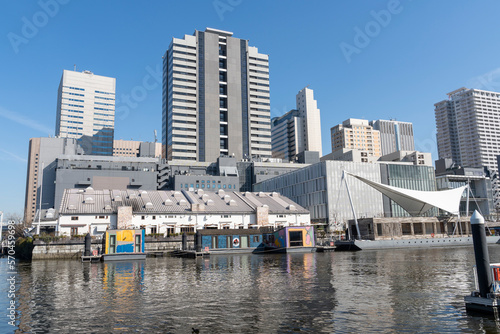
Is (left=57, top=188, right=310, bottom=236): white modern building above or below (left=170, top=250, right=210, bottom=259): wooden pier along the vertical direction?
above

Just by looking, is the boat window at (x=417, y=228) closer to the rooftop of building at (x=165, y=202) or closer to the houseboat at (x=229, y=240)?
the rooftop of building at (x=165, y=202)

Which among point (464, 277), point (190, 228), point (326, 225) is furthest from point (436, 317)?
point (326, 225)

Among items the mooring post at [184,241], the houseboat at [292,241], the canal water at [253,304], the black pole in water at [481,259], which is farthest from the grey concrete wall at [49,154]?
the black pole in water at [481,259]

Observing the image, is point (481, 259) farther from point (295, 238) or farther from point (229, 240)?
point (229, 240)

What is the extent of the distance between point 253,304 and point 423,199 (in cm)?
8083

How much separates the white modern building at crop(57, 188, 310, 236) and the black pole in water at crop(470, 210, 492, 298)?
62.1 metres

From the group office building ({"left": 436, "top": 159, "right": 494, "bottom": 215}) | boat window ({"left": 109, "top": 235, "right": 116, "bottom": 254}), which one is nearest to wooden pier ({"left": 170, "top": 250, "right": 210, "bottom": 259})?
boat window ({"left": 109, "top": 235, "right": 116, "bottom": 254})

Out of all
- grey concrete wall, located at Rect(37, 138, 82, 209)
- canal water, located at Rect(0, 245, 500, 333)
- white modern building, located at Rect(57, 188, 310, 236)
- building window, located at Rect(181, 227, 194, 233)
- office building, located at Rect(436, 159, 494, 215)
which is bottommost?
canal water, located at Rect(0, 245, 500, 333)

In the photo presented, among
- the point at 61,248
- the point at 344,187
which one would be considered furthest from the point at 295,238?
the point at 344,187

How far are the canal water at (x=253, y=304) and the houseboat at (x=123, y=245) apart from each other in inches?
979

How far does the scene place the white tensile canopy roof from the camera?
90750mm

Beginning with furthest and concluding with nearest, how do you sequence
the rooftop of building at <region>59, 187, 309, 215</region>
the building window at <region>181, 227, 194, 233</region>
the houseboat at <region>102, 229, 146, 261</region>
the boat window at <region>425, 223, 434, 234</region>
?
the boat window at <region>425, 223, 434, 234</region>, the building window at <region>181, 227, 194, 233</region>, the rooftop of building at <region>59, 187, 309, 215</region>, the houseboat at <region>102, 229, 146, 261</region>

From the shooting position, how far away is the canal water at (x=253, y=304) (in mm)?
17406

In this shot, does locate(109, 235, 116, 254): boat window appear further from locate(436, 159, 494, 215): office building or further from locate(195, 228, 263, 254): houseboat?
locate(436, 159, 494, 215): office building
